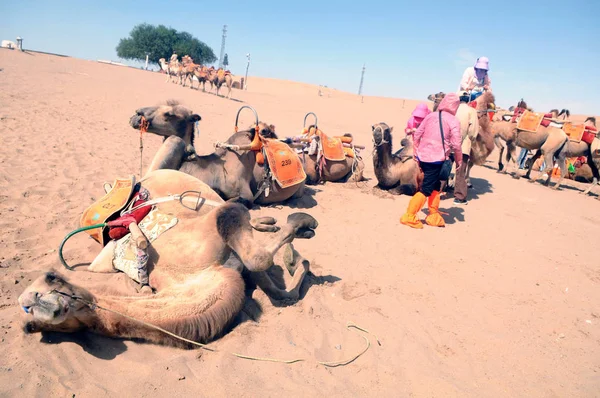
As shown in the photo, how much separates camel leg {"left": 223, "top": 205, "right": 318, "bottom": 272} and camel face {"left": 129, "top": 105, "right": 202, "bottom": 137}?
2.25 m

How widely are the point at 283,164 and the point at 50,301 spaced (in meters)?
4.10

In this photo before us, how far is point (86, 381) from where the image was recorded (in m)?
2.21

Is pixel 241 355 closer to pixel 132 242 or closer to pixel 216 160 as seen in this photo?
pixel 132 242

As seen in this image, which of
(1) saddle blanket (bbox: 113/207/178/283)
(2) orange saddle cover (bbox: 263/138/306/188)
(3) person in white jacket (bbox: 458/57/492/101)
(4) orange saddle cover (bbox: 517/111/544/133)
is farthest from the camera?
(4) orange saddle cover (bbox: 517/111/544/133)

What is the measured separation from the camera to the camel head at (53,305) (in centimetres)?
209

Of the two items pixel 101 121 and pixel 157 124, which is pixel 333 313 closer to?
pixel 157 124

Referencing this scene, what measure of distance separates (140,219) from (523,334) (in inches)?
134

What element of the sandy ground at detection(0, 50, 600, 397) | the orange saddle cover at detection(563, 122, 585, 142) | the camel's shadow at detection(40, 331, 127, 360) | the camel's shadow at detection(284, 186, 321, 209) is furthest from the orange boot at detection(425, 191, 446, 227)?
the orange saddle cover at detection(563, 122, 585, 142)

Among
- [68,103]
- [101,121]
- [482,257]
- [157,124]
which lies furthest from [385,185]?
[68,103]

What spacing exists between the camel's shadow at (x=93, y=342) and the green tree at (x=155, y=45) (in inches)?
2428

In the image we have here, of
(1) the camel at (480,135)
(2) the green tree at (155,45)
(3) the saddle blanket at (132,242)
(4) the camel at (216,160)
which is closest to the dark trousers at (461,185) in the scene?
(1) the camel at (480,135)

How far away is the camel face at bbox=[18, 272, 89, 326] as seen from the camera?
6.84 ft

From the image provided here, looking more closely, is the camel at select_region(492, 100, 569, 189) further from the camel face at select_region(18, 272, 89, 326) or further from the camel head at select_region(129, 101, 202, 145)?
the camel face at select_region(18, 272, 89, 326)

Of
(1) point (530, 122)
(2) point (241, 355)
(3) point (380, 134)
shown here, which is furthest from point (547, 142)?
(2) point (241, 355)
